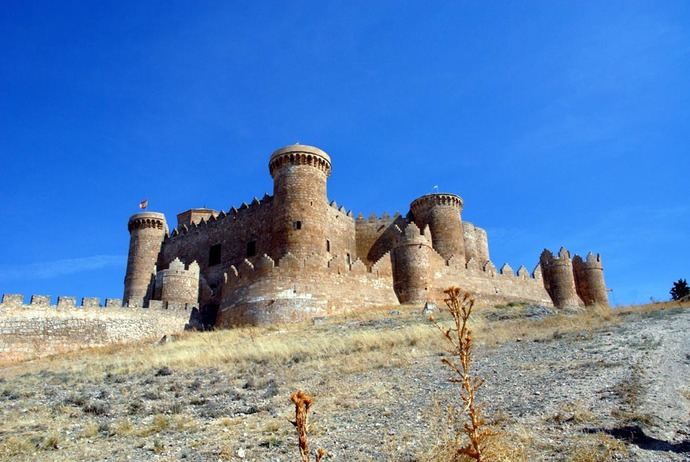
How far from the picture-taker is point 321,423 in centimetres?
933

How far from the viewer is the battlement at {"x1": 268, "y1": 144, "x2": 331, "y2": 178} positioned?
32281mm

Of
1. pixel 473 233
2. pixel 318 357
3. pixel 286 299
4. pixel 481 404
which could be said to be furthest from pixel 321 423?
pixel 473 233

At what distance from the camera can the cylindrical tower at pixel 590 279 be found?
1554 inches

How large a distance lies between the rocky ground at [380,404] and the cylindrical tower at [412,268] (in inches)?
526

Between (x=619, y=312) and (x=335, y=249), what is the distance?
60.3 feet

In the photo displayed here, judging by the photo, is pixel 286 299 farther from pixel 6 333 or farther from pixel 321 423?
pixel 321 423

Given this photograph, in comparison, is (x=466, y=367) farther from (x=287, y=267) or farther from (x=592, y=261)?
(x=592, y=261)

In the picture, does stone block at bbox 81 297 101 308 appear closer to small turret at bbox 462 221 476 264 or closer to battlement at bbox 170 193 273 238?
battlement at bbox 170 193 273 238

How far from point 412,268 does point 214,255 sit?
1428cm

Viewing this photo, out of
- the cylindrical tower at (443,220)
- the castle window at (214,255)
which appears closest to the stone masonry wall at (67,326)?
the castle window at (214,255)

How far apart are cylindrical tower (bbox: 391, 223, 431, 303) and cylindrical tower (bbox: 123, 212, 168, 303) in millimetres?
15587

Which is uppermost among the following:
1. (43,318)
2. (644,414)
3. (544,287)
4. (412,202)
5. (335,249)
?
(412,202)

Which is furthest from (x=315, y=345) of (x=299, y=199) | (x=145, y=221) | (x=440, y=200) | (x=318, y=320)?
(x=145, y=221)

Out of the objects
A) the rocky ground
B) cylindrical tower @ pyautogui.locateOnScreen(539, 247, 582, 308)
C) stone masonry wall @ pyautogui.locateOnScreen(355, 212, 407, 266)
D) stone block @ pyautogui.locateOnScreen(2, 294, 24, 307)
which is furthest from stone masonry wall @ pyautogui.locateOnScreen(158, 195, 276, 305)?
cylindrical tower @ pyautogui.locateOnScreen(539, 247, 582, 308)
